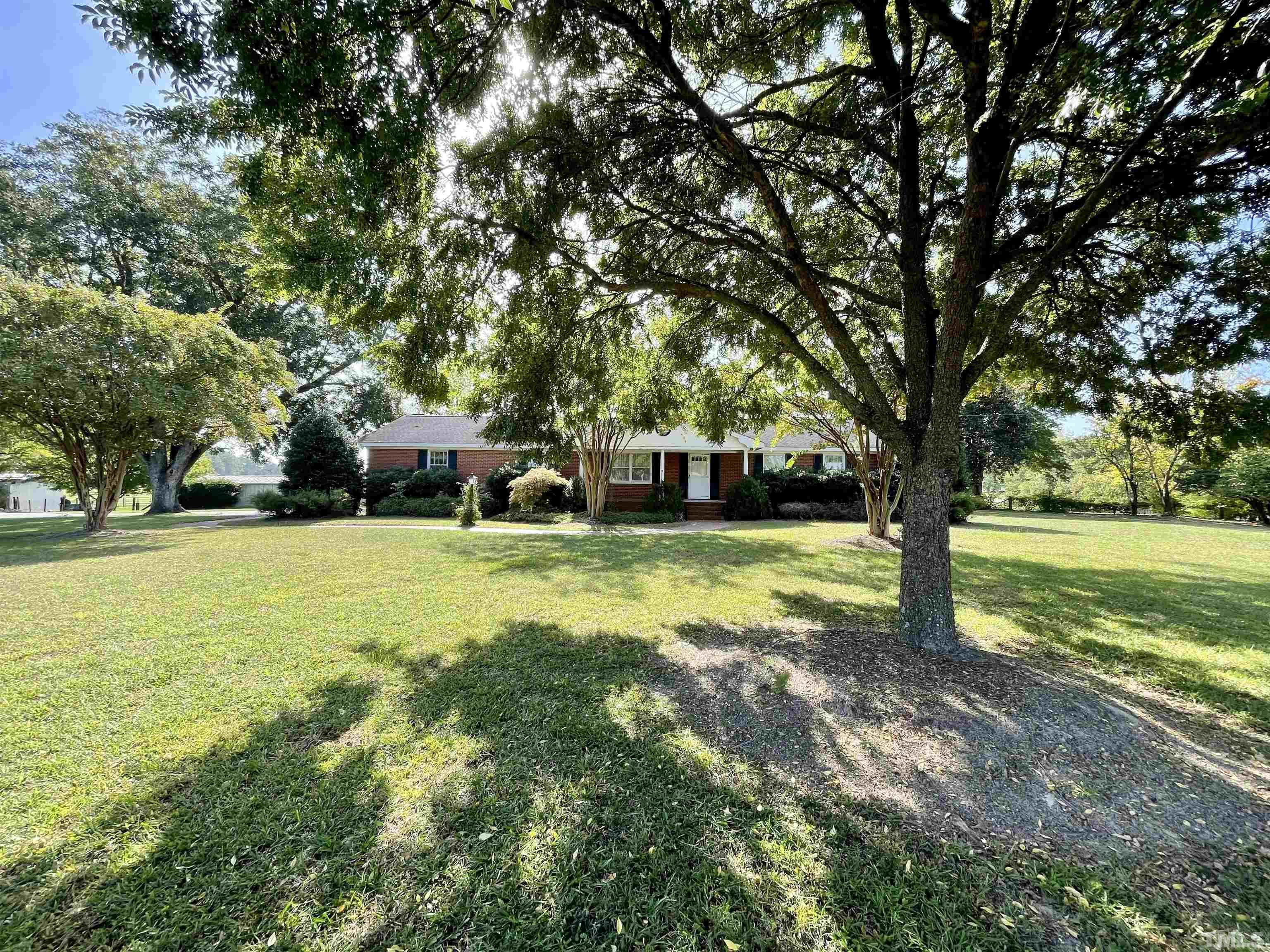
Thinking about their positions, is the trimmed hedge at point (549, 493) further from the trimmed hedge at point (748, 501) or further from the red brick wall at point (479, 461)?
the trimmed hedge at point (748, 501)

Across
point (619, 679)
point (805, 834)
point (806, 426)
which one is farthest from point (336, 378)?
point (805, 834)

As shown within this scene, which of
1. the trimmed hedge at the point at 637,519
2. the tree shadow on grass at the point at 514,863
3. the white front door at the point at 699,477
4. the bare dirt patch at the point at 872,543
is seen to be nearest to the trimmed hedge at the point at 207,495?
the trimmed hedge at the point at 637,519

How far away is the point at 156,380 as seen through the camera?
11344mm

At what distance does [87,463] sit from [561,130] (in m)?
17.5

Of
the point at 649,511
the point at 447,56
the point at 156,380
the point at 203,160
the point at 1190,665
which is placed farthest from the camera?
the point at 203,160

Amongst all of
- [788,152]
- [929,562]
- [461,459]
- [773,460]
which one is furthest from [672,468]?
[929,562]

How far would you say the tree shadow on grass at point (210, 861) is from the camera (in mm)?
1749

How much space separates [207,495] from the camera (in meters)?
27.7

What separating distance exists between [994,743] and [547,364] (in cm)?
554

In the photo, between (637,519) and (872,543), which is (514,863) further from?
(637,519)

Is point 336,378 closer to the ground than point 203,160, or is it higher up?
closer to the ground

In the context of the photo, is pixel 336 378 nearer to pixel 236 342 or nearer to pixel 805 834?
pixel 236 342

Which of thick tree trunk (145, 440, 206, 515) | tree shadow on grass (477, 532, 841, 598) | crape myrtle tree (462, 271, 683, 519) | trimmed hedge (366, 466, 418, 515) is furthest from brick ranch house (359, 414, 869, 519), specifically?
Answer: crape myrtle tree (462, 271, 683, 519)

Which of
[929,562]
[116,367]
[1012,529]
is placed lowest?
[1012,529]
